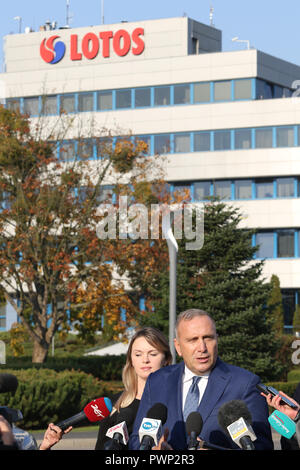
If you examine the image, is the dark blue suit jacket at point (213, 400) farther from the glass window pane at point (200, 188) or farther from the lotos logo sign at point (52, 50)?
the lotos logo sign at point (52, 50)

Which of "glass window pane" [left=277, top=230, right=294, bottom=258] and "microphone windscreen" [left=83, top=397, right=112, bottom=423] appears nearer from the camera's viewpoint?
"microphone windscreen" [left=83, top=397, right=112, bottom=423]

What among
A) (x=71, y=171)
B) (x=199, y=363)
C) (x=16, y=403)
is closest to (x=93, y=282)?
(x=71, y=171)

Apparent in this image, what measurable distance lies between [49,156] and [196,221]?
5.96 metres

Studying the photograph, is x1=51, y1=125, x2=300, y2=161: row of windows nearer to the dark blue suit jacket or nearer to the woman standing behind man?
the woman standing behind man

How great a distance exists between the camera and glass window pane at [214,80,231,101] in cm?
6103

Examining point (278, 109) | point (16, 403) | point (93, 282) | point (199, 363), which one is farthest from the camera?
point (278, 109)

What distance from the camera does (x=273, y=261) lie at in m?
61.2

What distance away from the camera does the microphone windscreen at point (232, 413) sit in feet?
13.9

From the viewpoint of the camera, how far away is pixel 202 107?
2424 inches

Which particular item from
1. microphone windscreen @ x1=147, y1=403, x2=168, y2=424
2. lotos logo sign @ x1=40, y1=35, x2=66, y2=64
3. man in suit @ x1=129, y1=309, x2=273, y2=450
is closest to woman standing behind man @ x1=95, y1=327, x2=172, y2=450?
man in suit @ x1=129, y1=309, x2=273, y2=450

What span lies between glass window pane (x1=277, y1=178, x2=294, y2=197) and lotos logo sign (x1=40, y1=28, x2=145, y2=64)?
12.6 metres

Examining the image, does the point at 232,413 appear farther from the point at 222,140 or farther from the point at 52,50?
the point at 52,50

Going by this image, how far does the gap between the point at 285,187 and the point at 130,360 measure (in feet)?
181
